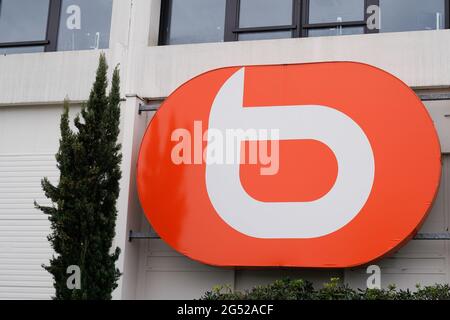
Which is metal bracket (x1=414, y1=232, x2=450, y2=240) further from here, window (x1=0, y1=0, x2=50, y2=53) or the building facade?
window (x1=0, y1=0, x2=50, y2=53)

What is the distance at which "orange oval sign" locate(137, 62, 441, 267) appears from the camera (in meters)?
9.50

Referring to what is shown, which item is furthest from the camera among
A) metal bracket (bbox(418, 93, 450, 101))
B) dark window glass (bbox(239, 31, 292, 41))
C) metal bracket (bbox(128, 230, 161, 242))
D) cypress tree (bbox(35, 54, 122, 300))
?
dark window glass (bbox(239, 31, 292, 41))

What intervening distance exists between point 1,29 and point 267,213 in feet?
18.6

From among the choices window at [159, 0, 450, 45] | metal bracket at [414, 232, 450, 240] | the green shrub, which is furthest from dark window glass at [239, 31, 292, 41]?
the green shrub

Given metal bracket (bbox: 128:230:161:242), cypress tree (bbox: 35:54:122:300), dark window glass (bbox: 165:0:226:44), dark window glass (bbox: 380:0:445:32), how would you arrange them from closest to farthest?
cypress tree (bbox: 35:54:122:300) < metal bracket (bbox: 128:230:161:242) < dark window glass (bbox: 380:0:445:32) < dark window glass (bbox: 165:0:226:44)

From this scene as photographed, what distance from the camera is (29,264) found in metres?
10.8

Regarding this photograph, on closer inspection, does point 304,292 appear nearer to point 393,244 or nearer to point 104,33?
point 393,244

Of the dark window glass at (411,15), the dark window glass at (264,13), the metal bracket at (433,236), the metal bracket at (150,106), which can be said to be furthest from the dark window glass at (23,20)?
the metal bracket at (433,236)

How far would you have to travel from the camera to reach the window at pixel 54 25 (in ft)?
39.0

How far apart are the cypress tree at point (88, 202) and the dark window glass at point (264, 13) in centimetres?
313

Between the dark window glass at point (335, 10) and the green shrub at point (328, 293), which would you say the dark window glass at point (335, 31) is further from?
the green shrub at point (328, 293)

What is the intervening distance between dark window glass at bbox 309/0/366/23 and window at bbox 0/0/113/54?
3.23m

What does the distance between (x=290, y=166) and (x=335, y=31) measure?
2.34 metres
